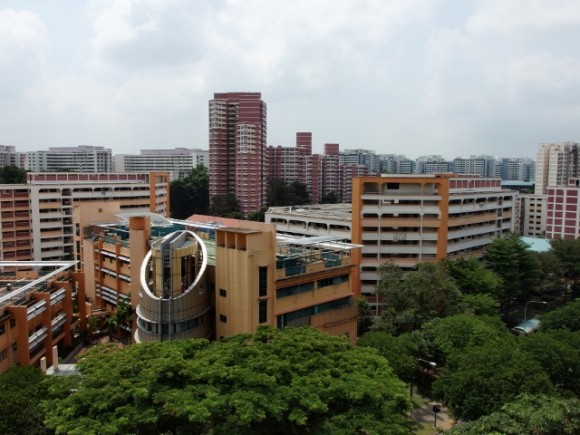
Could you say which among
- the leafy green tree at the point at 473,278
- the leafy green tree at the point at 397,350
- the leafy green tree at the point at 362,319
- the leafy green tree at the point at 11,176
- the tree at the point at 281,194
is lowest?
the leafy green tree at the point at 362,319

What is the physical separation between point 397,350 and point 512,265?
2363 cm

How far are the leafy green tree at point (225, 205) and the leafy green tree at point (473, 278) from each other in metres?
56.4

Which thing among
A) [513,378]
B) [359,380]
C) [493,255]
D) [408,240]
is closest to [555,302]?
[493,255]

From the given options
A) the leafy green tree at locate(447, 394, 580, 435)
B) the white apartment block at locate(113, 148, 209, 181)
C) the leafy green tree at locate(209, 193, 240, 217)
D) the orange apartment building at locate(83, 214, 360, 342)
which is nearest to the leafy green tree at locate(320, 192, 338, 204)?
the leafy green tree at locate(209, 193, 240, 217)

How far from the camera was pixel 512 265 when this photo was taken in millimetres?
46094

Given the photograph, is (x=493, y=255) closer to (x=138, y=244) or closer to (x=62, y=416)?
(x=138, y=244)

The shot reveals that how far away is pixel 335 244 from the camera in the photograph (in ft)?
118

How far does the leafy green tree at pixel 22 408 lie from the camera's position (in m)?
17.7

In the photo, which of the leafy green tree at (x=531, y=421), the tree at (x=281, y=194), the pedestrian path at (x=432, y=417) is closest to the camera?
the leafy green tree at (x=531, y=421)

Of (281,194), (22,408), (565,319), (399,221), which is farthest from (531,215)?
(22,408)

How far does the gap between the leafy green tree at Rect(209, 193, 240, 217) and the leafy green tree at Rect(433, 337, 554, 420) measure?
72176 mm

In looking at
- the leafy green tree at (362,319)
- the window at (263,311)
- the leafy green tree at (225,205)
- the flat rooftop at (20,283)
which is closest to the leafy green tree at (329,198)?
the leafy green tree at (225,205)

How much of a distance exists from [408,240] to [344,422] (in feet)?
102

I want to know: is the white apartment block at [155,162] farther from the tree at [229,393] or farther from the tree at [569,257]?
the tree at [229,393]
